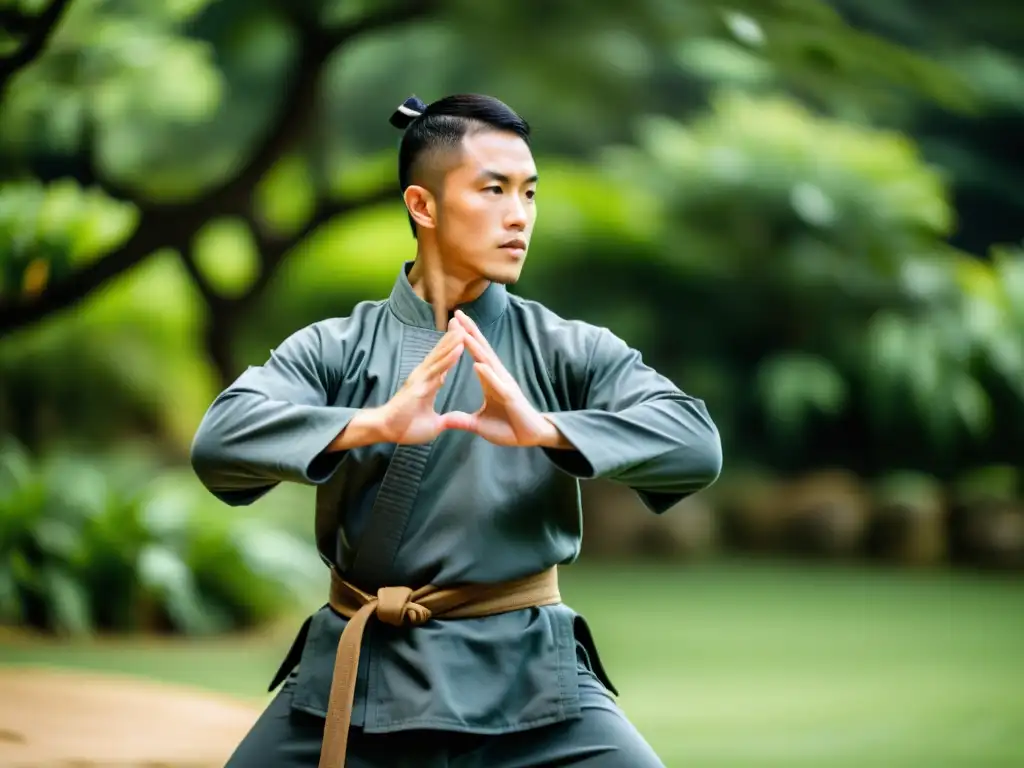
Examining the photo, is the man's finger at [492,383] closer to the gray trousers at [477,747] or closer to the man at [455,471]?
the man at [455,471]

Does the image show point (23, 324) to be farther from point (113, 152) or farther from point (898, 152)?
point (898, 152)

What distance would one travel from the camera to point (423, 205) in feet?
5.67

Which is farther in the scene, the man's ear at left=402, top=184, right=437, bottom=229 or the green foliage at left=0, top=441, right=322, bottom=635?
the green foliage at left=0, top=441, right=322, bottom=635

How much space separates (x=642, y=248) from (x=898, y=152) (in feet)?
5.01

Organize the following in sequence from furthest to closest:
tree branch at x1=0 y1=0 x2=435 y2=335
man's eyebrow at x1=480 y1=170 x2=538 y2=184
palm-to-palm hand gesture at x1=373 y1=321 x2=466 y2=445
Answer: tree branch at x1=0 y1=0 x2=435 y2=335 < man's eyebrow at x1=480 y1=170 x2=538 y2=184 < palm-to-palm hand gesture at x1=373 y1=321 x2=466 y2=445

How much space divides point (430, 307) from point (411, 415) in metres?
0.27

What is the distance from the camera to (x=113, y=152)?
7.70 meters

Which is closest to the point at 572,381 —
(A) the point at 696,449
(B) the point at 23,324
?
(A) the point at 696,449

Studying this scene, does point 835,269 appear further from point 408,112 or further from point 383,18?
point 408,112

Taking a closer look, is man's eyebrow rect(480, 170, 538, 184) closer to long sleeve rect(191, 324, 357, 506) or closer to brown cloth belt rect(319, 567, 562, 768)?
long sleeve rect(191, 324, 357, 506)

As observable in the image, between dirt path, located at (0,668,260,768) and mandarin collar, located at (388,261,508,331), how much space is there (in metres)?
1.04

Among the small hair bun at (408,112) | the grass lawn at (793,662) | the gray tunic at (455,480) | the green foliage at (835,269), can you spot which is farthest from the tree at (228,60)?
the gray tunic at (455,480)

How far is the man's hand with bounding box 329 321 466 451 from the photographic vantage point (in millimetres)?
1499

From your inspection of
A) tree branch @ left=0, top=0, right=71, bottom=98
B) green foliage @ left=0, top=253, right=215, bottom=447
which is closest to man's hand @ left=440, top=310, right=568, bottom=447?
tree branch @ left=0, top=0, right=71, bottom=98
